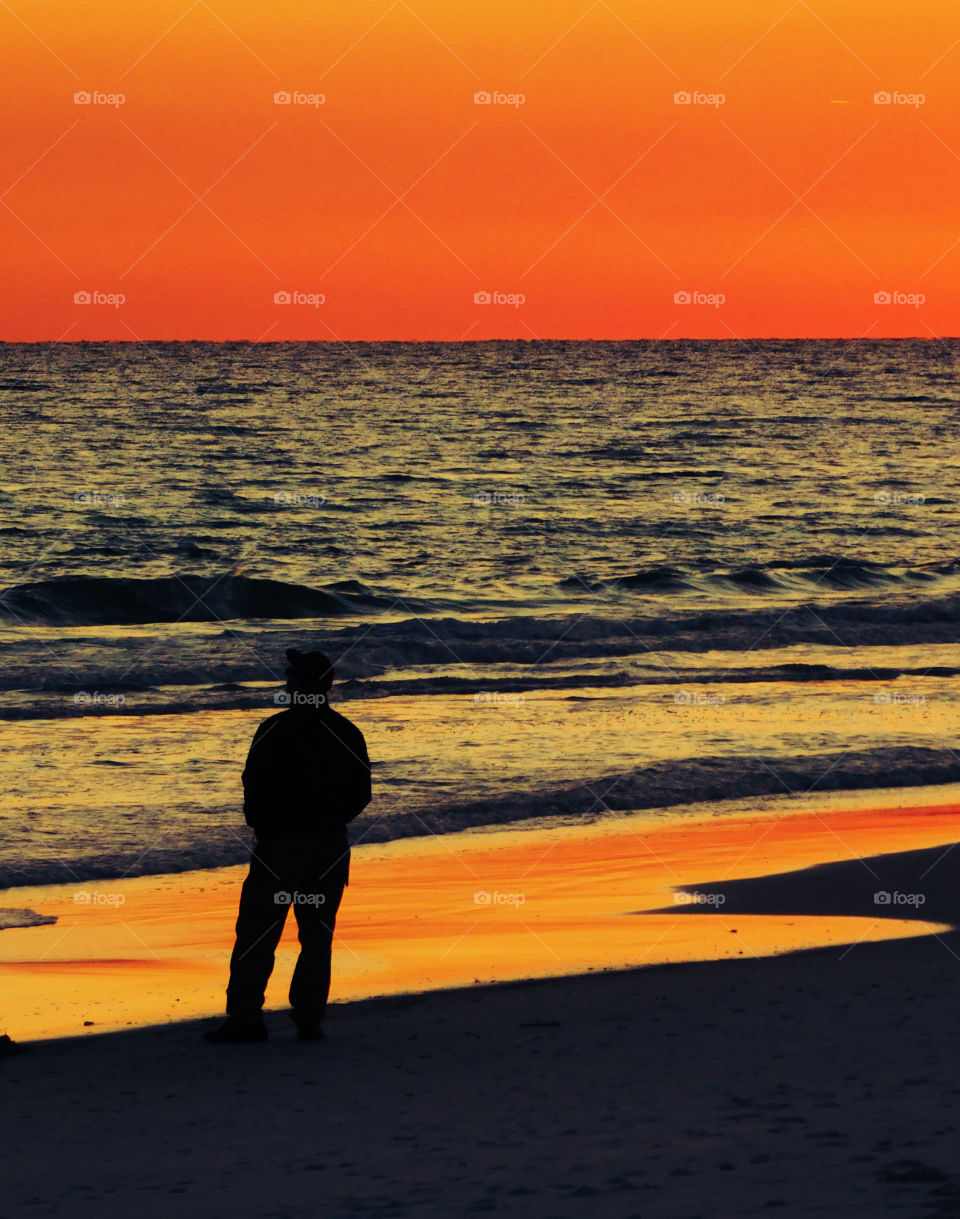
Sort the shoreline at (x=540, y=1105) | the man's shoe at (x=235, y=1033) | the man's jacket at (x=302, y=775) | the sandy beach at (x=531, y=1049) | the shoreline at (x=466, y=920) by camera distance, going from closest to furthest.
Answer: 1. the shoreline at (x=540, y=1105)
2. the sandy beach at (x=531, y=1049)
3. the man's shoe at (x=235, y=1033)
4. the man's jacket at (x=302, y=775)
5. the shoreline at (x=466, y=920)

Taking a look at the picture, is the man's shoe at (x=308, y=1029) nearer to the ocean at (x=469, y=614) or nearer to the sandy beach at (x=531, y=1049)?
the sandy beach at (x=531, y=1049)

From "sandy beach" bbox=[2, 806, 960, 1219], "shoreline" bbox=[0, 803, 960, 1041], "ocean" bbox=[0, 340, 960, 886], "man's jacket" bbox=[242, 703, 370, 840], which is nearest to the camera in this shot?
"sandy beach" bbox=[2, 806, 960, 1219]

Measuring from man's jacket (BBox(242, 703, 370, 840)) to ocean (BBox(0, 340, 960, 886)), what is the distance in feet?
10.5

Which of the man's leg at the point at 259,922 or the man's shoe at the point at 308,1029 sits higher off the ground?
the man's leg at the point at 259,922

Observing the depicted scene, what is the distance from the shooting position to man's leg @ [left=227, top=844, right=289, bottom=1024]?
632 centimetres

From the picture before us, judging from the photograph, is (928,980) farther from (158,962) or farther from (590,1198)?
(158,962)

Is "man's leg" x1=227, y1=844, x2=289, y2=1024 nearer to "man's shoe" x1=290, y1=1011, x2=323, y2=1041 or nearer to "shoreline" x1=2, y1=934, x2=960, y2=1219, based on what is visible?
"man's shoe" x1=290, y1=1011, x2=323, y2=1041

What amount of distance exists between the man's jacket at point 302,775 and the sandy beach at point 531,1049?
3.04 ft

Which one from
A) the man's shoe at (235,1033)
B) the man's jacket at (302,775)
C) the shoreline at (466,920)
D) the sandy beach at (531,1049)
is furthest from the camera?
the shoreline at (466,920)

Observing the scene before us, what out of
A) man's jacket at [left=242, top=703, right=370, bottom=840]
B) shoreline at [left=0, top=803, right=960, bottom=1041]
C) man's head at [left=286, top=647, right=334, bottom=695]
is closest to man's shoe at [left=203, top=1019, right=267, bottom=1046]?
shoreline at [left=0, top=803, right=960, bottom=1041]

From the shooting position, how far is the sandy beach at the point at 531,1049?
4.47 meters

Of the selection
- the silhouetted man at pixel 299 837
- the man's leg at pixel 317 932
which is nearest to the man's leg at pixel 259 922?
the silhouetted man at pixel 299 837

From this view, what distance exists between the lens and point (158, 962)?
293 inches

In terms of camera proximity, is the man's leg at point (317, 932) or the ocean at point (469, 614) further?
the ocean at point (469, 614)
